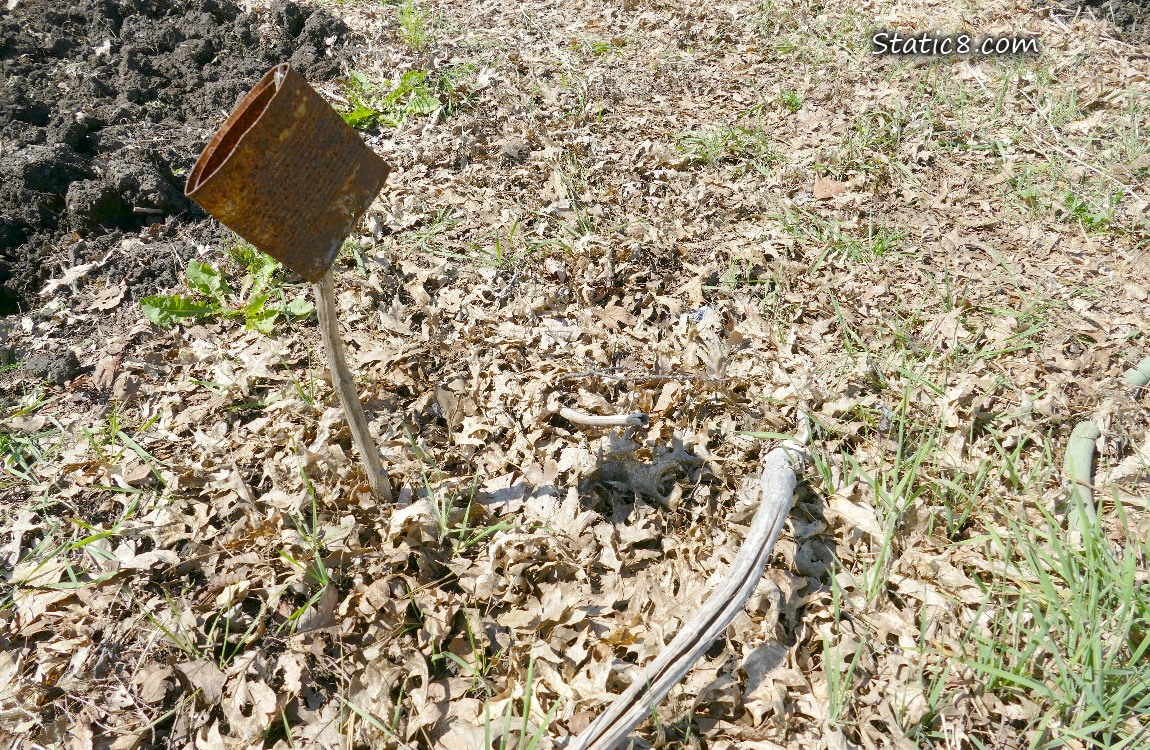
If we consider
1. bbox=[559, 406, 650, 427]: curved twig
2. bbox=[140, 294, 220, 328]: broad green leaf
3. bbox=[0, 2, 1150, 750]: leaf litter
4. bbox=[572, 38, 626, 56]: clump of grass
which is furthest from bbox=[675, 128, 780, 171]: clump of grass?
bbox=[140, 294, 220, 328]: broad green leaf

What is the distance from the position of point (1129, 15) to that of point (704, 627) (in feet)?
19.6

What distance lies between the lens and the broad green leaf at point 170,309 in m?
2.90

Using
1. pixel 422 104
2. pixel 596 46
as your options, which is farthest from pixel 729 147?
pixel 422 104

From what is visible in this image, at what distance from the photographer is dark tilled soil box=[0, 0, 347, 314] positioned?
328cm

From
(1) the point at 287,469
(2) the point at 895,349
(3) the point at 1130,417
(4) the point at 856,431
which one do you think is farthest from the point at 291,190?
(3) the point at 1130,417

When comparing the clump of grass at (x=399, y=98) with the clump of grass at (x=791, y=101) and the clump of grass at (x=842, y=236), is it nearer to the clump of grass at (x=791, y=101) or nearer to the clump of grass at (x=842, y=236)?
the clump of grass at (x=791, y=101)

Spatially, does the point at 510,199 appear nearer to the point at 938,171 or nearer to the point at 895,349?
the point at 895,349

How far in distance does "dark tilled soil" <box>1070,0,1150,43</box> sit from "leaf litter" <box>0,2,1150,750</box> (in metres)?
1.00

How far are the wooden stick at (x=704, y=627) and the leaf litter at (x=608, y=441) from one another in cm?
11

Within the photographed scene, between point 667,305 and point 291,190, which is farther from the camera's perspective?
point 667,305

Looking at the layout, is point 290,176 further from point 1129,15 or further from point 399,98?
point 1129,15

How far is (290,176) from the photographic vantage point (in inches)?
61.4

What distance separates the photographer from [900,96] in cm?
436

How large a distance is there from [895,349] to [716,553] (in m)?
1.35
